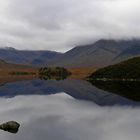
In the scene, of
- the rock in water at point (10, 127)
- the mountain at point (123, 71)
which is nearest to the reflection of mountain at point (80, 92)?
the rock in water at point (10, 127)

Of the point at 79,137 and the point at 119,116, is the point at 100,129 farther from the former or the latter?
the point at 119,116

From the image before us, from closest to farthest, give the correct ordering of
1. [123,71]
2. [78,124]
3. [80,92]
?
[78,124]
[80,92]
[123,71]

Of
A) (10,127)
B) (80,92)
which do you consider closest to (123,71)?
(80,92)

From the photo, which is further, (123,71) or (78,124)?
(123,71)

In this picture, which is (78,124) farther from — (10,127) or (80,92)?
(80,92)

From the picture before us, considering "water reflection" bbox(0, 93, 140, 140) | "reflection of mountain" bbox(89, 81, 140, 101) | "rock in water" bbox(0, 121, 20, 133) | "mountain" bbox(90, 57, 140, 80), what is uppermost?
"mountain" bbox(90, 57, 140, 80)

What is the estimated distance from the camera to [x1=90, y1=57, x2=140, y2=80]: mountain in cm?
14688

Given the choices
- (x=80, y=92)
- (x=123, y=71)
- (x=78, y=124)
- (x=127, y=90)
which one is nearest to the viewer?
(x=78, y=124)

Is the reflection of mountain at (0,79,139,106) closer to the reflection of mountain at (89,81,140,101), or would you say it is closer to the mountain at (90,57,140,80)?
the reflection of mountain at (89,81,140,101)

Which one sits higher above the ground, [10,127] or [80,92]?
[10,127]

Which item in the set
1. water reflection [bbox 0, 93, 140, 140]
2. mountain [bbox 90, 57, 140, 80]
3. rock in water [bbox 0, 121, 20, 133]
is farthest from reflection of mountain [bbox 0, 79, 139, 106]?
mountain [bbox 90, 57, 140, 80]

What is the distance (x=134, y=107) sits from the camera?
62406 mm

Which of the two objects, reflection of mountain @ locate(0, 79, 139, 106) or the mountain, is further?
the mountain

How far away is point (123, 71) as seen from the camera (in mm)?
153250
